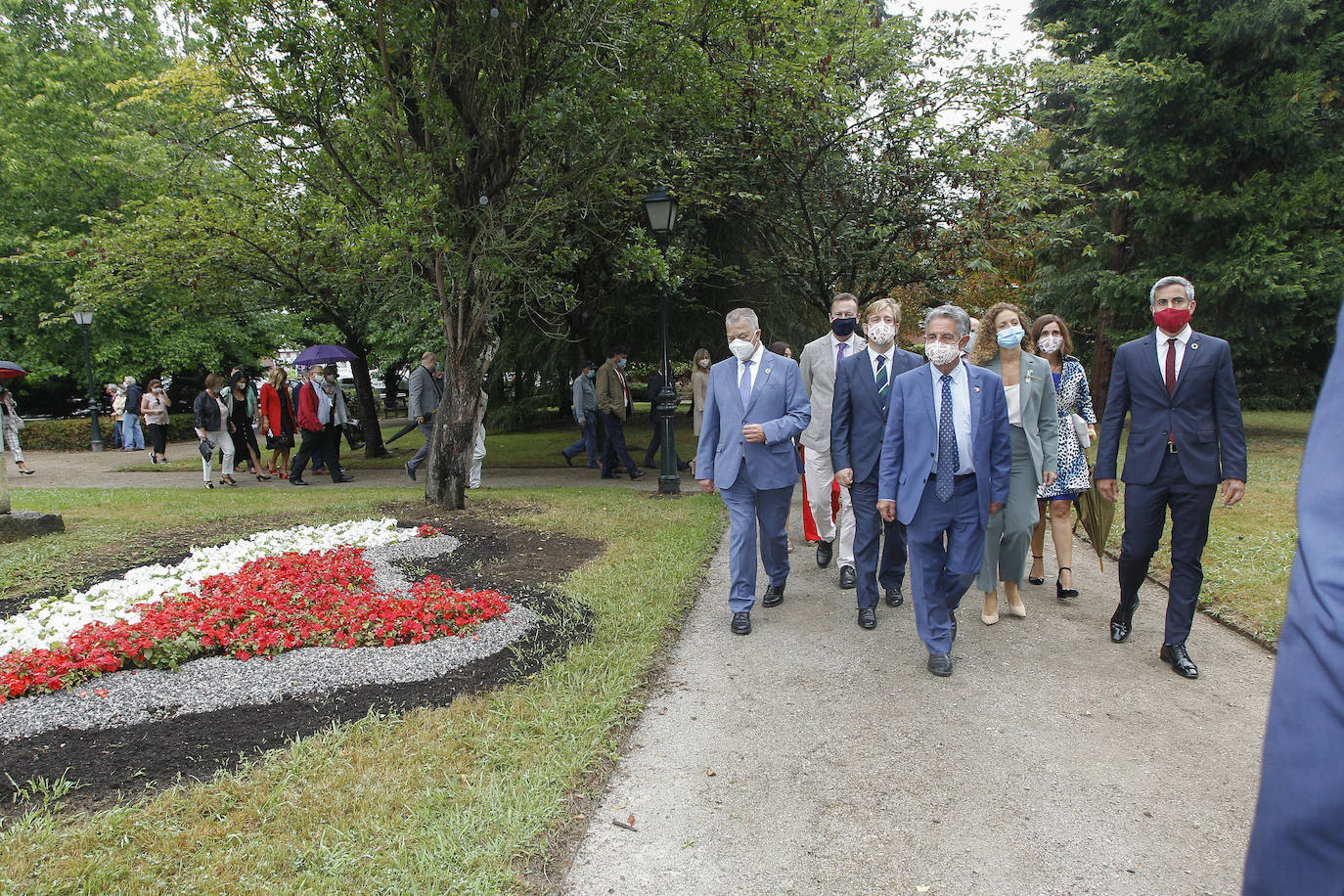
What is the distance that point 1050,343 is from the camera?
6.42m

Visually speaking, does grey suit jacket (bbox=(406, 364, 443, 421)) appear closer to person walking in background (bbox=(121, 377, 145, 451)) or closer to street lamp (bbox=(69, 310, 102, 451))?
person walking in background (bbox=(121, 377, 145, 451))

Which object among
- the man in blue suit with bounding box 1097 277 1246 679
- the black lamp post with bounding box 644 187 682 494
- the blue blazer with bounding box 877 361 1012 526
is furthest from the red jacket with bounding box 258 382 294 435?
the man in blue suit with bounding box 1097 277 1246 679

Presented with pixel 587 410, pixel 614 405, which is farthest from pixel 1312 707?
pixel 587 410

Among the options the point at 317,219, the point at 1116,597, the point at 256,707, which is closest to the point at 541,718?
the point at 256,707

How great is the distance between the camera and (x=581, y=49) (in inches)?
342

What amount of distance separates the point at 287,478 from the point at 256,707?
38.9 ft

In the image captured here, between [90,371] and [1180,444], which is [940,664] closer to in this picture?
[1180,444]

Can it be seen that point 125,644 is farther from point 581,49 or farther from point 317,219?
point 317,219

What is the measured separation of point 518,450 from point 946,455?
15.6 meters

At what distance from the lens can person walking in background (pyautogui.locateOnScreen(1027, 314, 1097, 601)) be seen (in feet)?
21.0

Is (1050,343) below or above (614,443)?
above

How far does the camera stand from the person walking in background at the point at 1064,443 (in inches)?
252

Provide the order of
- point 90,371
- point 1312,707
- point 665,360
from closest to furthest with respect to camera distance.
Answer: point 1312,707, point 665,360, point 90,371

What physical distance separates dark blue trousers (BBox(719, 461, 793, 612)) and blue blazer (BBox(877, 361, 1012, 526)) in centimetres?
105
